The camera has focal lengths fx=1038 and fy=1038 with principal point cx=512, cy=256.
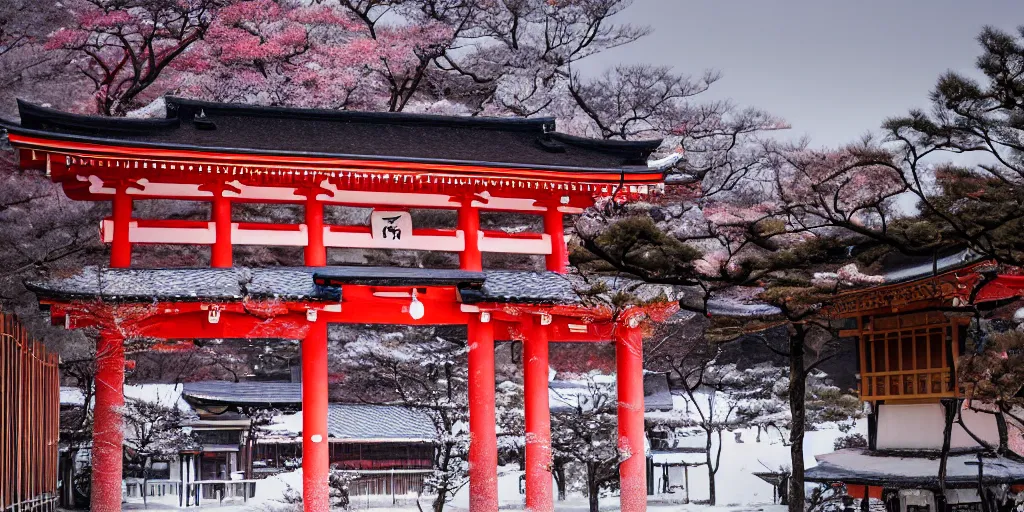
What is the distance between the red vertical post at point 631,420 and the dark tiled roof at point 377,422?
8.01 metres

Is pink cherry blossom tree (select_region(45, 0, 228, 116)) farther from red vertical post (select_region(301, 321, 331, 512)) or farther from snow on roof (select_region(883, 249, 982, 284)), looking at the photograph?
snow on roof (select_region(883, 249, 982, 284))

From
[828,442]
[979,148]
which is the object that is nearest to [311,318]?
[979,148]

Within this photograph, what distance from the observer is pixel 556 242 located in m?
14.8

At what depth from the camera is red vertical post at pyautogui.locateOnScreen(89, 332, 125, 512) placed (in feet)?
40.8

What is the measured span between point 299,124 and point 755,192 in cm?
1270

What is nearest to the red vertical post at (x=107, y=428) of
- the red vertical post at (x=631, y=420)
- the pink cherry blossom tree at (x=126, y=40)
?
the red vertical post at (x=631, y=420)

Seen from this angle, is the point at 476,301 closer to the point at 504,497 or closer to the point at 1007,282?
the point at 1007,282

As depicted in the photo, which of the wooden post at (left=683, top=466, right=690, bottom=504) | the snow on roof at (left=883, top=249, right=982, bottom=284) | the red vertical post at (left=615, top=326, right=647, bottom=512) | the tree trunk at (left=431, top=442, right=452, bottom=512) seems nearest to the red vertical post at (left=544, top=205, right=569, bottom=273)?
the red vertical post at (left=615, top=326, right=647, bottom=512)

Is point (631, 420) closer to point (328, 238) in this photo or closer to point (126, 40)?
point (328, 238)

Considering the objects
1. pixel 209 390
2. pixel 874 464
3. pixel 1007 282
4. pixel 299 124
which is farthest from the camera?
pixel 209 390

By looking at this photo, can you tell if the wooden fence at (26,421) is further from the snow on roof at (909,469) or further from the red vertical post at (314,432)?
the snow on roof at (909,469)

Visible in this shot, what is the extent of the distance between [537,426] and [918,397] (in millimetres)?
6031

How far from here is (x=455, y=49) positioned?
1003 inches

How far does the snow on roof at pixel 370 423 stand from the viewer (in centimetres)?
2172
